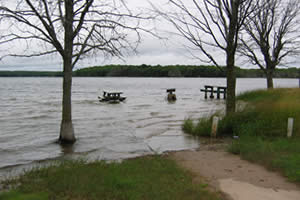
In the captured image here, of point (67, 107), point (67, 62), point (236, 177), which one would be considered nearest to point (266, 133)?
point (236, 177)

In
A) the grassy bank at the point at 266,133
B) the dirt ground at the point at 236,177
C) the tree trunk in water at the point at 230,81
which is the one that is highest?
the tree trunk in water at the point at 230,81

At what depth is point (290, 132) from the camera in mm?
8578

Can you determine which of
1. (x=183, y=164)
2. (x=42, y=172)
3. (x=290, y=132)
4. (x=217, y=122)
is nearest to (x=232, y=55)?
(x=217, y=122)

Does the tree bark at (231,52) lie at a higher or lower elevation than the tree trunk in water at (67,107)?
higher

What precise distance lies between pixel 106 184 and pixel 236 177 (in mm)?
2622

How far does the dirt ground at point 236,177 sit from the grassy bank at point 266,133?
0.98ft

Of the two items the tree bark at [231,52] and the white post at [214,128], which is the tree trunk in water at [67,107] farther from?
the tree bark at [231,52]

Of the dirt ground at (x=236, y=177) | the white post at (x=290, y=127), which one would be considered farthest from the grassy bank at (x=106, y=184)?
the white post at (x=290, y=127)

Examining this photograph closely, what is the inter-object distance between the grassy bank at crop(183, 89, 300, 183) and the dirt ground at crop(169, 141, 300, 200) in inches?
11.8

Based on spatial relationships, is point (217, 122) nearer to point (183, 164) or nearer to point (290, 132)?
point (290, 132)

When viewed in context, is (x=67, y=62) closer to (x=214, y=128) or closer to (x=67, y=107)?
(x=67, y=107)

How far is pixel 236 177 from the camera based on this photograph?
5.59 m

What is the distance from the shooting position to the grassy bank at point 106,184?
14.0 ft

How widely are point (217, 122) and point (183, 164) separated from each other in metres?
3.83
